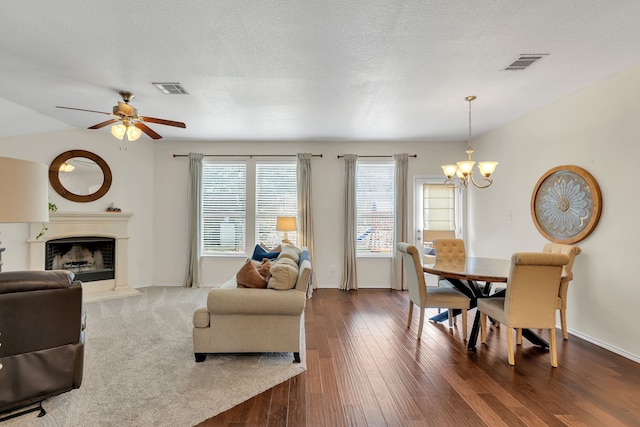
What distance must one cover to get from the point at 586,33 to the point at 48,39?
4.37 metres

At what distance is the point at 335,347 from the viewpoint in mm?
3203

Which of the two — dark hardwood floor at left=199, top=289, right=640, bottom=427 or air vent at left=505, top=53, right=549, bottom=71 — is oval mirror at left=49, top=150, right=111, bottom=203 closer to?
dark hardwood floor at left=199, top=289, right=640, bottom=427

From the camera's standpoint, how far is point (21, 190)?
1.40 m

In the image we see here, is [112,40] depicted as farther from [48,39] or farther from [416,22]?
[416,22]

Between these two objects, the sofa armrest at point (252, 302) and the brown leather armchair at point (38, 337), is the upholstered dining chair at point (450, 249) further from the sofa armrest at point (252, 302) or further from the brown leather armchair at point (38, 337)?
the brown leather armchair at point (38, 337)

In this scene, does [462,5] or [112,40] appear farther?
[112,40]

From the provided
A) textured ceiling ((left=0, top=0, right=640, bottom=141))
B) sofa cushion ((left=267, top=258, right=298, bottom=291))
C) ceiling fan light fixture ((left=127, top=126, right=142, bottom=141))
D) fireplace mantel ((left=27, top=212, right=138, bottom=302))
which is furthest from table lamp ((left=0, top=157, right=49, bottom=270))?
fireplace mantel ((left=27, top=212, right=138, bottom=302))

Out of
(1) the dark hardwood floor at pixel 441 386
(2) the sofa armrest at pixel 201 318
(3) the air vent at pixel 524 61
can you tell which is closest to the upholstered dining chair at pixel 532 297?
(1) the dark hardwood floor at pixel 441 386

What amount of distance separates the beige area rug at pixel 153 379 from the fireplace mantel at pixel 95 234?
159 centimetres

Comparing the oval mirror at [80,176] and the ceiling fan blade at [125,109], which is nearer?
the ceiling fan blade at [125,109]

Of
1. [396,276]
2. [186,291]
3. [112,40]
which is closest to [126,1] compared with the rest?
[112,40]

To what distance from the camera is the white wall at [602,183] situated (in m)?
3.06

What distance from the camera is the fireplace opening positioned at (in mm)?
5039

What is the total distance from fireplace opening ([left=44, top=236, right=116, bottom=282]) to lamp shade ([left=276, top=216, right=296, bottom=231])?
9.75 feet
